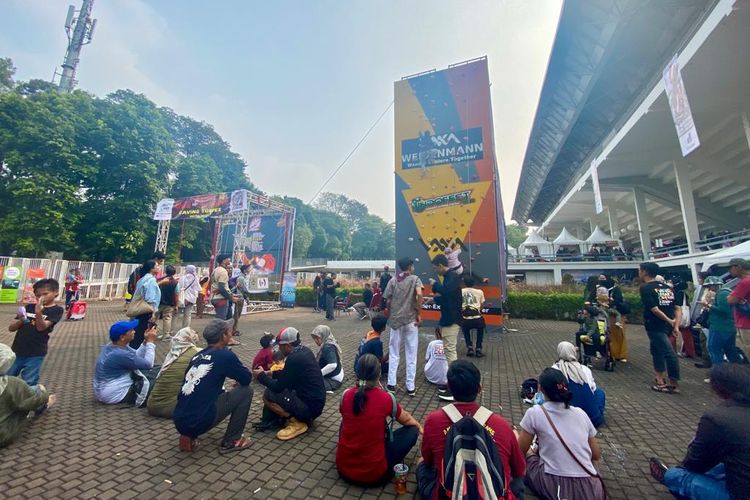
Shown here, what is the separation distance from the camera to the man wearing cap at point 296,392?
122 inches

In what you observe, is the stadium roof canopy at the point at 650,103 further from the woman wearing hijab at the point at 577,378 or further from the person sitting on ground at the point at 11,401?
the person sitting on ground at the point at 11,401

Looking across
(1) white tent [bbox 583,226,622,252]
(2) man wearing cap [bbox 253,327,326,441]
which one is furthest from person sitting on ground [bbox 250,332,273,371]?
(1) white tent [bbox 583,226,622,252]

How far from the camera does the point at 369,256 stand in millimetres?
56969

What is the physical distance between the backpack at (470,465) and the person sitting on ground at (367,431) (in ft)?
2.09

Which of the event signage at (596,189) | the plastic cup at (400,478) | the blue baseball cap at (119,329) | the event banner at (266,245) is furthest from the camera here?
the event signage at (596,189)

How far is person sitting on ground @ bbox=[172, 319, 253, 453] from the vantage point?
275cm

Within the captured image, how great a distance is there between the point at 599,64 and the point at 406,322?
21074 millimetres

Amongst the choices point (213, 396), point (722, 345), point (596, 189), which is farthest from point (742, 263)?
point (596, 189)

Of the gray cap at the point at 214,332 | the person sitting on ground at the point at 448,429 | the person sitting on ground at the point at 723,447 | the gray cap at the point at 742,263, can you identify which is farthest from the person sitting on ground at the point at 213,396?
the gray cap at the point at 742,263

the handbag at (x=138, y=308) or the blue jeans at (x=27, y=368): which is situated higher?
the handbag at (x=138, y=308)

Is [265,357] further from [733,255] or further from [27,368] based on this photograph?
[733,255]

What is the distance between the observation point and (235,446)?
2922 millimetres

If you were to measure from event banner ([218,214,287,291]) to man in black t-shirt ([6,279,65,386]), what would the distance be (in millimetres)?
11432

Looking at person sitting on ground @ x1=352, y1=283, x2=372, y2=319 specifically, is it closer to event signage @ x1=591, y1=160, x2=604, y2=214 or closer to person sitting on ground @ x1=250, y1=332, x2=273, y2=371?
person sitting on ground @ x1=250, y1=332, x2=273, y2=371
